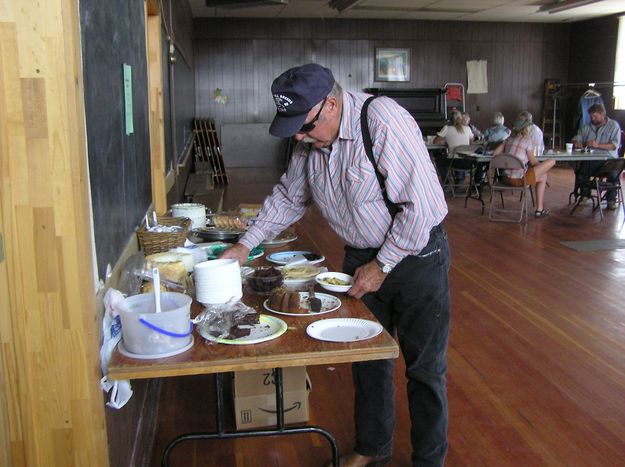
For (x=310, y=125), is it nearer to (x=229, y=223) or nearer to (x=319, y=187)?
(x=319, y=187)

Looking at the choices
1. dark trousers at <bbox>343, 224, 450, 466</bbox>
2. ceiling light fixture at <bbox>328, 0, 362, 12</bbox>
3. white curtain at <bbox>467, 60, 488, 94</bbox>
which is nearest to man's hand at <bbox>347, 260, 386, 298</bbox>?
dark trousers at <bbox>343, 224, 450, 466</bbox>

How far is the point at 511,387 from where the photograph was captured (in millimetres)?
3146

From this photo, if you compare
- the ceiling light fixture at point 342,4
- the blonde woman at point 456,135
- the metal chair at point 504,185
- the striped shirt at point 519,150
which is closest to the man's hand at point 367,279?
the metal chair at point 504,185

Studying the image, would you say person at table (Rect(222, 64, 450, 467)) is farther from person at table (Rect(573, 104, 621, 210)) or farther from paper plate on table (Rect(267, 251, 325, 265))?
person at table (Rect(573, 104, 621, 210))

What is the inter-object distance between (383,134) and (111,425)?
3.85ft

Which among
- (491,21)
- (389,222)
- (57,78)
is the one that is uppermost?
(491,21)

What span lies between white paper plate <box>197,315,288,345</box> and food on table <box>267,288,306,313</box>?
0.07m

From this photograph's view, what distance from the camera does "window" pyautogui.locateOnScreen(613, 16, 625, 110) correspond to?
13.1 metres

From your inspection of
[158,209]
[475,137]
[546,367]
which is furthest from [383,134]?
[475,137]

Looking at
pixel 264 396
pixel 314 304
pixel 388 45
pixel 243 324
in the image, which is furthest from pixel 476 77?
pixel 243 324

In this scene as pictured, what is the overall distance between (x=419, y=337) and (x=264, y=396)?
33.2 inches

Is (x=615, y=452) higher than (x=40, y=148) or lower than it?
lower

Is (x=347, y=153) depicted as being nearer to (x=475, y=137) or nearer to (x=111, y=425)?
(x=111, y=425)

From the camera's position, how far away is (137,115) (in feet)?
9.83
